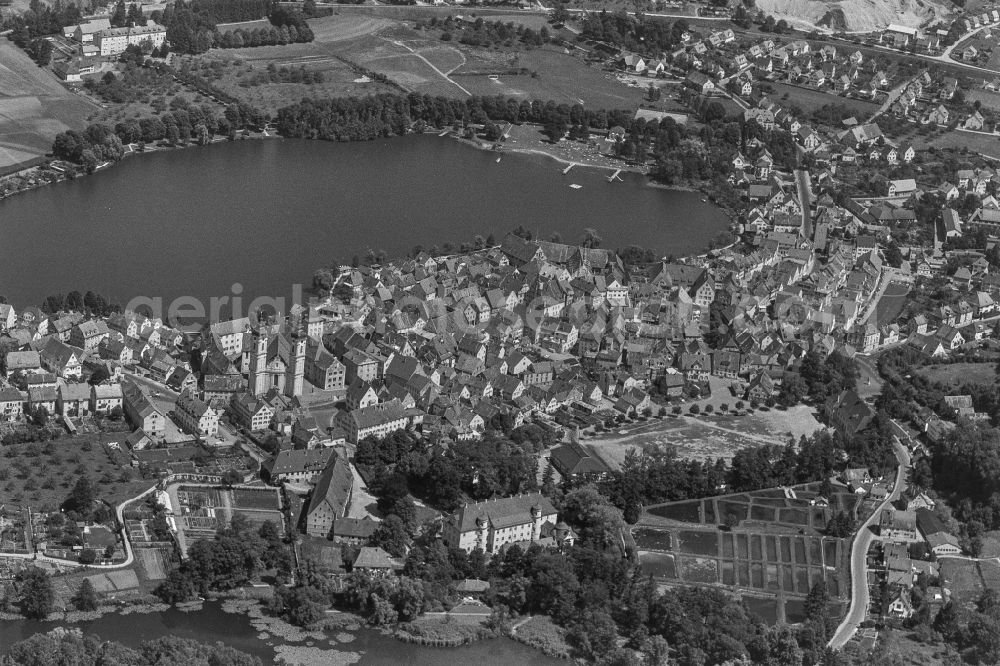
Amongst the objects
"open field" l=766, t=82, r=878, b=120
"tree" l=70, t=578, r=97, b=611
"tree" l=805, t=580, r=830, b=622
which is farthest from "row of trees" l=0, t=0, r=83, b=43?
"tree" l=805, t=580, r=830, b=622

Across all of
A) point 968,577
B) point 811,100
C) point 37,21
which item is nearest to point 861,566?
point 968,577

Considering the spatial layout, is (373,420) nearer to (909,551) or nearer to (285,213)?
(909,551)

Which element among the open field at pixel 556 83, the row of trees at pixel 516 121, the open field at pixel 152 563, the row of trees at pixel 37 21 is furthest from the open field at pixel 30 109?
the open field at pixel 152 563

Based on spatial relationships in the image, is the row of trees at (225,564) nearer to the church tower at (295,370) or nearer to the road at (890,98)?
the church tower at (295,370)

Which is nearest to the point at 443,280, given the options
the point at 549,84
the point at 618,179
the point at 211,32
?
the point at 618,179

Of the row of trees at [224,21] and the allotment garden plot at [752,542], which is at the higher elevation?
the row of trees at [224,21]

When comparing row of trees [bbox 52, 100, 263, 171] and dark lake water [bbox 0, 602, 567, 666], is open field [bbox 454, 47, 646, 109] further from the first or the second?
dark lake water [bbox 0, 602, 567, 666]
